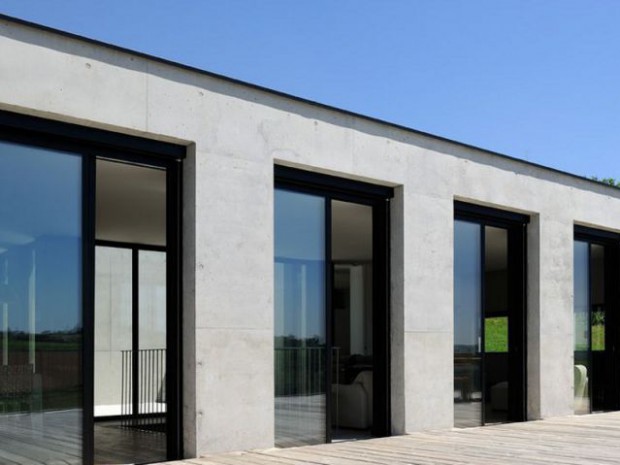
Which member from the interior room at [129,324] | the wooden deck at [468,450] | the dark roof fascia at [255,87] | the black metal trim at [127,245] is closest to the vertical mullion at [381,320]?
the wooden deck at [468,450]

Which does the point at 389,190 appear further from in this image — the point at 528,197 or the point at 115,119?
the point at 115,119

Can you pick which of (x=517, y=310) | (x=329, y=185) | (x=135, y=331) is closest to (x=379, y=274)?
(x=329, y=185)

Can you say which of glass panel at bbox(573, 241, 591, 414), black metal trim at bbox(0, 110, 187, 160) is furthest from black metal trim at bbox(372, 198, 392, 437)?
glass panel at bbox(573, 241, 591, 414)

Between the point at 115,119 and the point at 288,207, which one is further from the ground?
the point at 115,119

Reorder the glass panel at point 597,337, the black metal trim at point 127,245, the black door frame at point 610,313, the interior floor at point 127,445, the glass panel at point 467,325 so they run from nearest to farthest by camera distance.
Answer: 1. the interior floor at point 127,445
2. the glass panel at point 467,325
3. the black metal trim at point 127,245
4. the glass panel at point 597,337
5. the black door frame at point 610,313

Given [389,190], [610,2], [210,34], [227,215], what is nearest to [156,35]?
[210,34]

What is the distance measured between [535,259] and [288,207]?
13.3ft

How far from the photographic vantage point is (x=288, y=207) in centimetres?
794

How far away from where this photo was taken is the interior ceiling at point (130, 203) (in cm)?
820

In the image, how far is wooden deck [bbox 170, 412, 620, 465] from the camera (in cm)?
678

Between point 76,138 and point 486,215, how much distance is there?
534 centimetres

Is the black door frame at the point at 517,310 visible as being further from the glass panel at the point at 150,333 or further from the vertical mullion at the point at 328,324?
the glass panel at the point at 150,333

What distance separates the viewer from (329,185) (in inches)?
327

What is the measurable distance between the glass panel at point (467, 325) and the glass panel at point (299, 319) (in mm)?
2145
